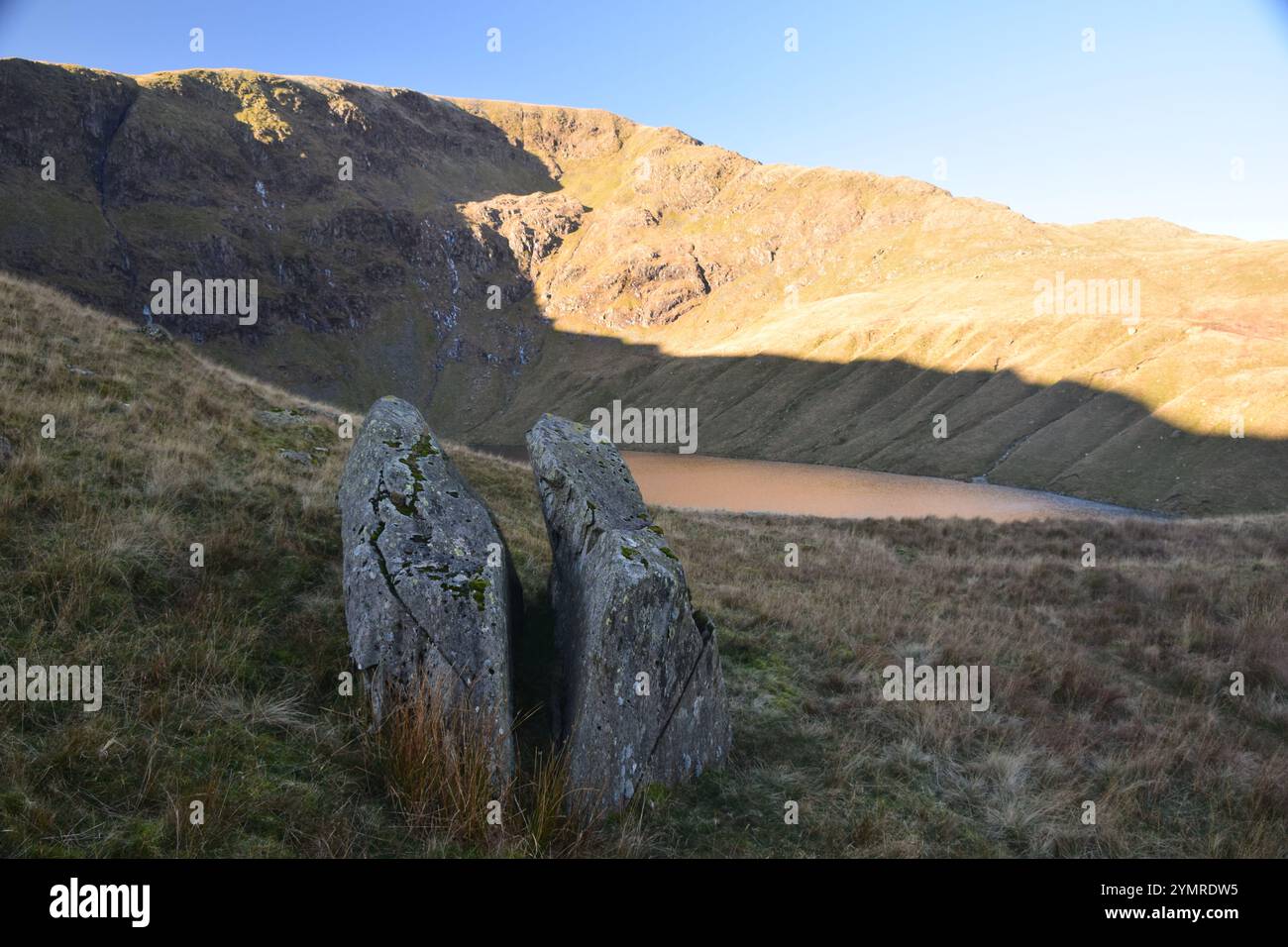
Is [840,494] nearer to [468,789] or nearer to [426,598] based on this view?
[426,598]

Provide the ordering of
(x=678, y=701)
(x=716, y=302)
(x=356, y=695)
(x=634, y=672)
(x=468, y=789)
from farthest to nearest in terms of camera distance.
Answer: (x=716, y=302)
(x=678, y=701)
(x=356, y=695)
(x=634, y=672)
(x=468, y=789)

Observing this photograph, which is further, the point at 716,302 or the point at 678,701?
the point at 716,302

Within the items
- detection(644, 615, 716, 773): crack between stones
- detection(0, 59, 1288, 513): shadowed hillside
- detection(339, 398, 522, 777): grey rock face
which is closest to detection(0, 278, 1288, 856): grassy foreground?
detection(644, 615, 716, 773): crack between stones

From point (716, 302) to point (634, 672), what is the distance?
17146 cm

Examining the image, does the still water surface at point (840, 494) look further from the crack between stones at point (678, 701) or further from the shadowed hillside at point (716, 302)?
the crack between stones at point (678, 701)

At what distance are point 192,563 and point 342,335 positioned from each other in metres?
170

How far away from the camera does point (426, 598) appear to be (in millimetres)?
5547

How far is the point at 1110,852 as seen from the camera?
564cm

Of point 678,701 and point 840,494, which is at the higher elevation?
point 678,701

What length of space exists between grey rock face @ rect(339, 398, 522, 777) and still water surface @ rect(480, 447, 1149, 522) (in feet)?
94.6

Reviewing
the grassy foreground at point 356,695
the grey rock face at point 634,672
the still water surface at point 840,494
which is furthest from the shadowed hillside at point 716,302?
the grey rock face at point 634,672

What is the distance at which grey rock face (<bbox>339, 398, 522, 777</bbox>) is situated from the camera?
5.36m

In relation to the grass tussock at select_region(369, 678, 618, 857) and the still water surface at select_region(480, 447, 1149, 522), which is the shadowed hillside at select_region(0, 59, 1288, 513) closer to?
the still water surface at select_region(480, 447, 1149, 522)

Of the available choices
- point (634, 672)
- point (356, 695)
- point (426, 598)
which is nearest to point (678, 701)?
point (634, 672)
